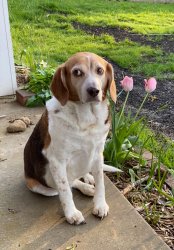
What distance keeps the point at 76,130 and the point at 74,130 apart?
13mm

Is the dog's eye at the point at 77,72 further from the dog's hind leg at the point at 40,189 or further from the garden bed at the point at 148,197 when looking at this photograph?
the garden bed at the point at 148,197

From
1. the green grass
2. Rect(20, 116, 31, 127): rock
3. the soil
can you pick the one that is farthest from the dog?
the green grass

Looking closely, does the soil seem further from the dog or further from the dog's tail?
the dog

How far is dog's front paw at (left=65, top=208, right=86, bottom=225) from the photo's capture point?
9.48 feet

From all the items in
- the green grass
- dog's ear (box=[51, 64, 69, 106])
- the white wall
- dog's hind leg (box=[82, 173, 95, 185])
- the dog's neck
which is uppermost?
dog's ear (box=[51, 64, 69, 106])

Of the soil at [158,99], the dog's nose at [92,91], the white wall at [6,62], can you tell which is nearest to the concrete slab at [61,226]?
the dog's nose at [92,91]

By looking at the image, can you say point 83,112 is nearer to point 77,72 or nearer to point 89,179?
point 77,72

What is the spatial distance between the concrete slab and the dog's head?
2.88ft

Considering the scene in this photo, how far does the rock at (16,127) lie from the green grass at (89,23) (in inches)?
81.6

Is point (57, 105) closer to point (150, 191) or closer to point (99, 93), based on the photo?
point (99, 93)

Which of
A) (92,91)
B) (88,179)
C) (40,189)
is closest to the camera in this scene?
(92,91)

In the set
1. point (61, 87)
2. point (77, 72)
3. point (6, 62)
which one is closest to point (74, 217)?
point (61, 87)

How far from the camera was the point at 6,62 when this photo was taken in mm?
5117

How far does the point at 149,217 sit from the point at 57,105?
105 centimetres
